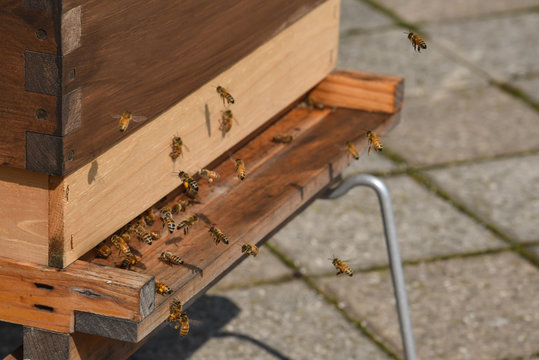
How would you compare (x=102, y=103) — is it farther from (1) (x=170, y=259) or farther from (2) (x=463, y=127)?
(2) (x=463, y=127)

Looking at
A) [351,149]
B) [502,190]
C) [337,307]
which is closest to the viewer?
[351,149]

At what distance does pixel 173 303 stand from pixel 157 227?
1.52ft

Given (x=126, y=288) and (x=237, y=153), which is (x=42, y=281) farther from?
(x=237, y=153)

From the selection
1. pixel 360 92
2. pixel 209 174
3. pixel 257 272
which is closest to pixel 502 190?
pixel 257 272

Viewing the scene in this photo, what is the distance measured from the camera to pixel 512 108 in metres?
7.18

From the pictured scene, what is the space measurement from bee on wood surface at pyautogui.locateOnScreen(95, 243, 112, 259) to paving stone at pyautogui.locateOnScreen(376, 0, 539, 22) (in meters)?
5.92

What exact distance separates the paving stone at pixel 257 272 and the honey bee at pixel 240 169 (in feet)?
6.03

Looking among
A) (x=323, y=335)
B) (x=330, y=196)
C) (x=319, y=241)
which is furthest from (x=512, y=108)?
(x=330, y=196)

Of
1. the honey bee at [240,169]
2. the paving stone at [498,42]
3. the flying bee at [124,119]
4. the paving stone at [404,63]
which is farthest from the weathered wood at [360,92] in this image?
the paving stone at [498,42]

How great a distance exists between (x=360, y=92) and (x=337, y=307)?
4.55ft

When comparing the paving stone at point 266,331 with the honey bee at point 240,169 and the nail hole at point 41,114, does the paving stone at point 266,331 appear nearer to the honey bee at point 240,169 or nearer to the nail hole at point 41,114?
the honey bee at point 240,169

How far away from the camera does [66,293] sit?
2.65 m

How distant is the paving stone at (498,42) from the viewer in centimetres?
779

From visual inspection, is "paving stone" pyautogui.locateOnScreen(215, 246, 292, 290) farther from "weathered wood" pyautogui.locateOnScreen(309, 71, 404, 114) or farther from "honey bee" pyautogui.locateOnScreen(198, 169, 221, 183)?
"honey bee" pyautogui.locateOnScreen(198, 169, 221, 183)
